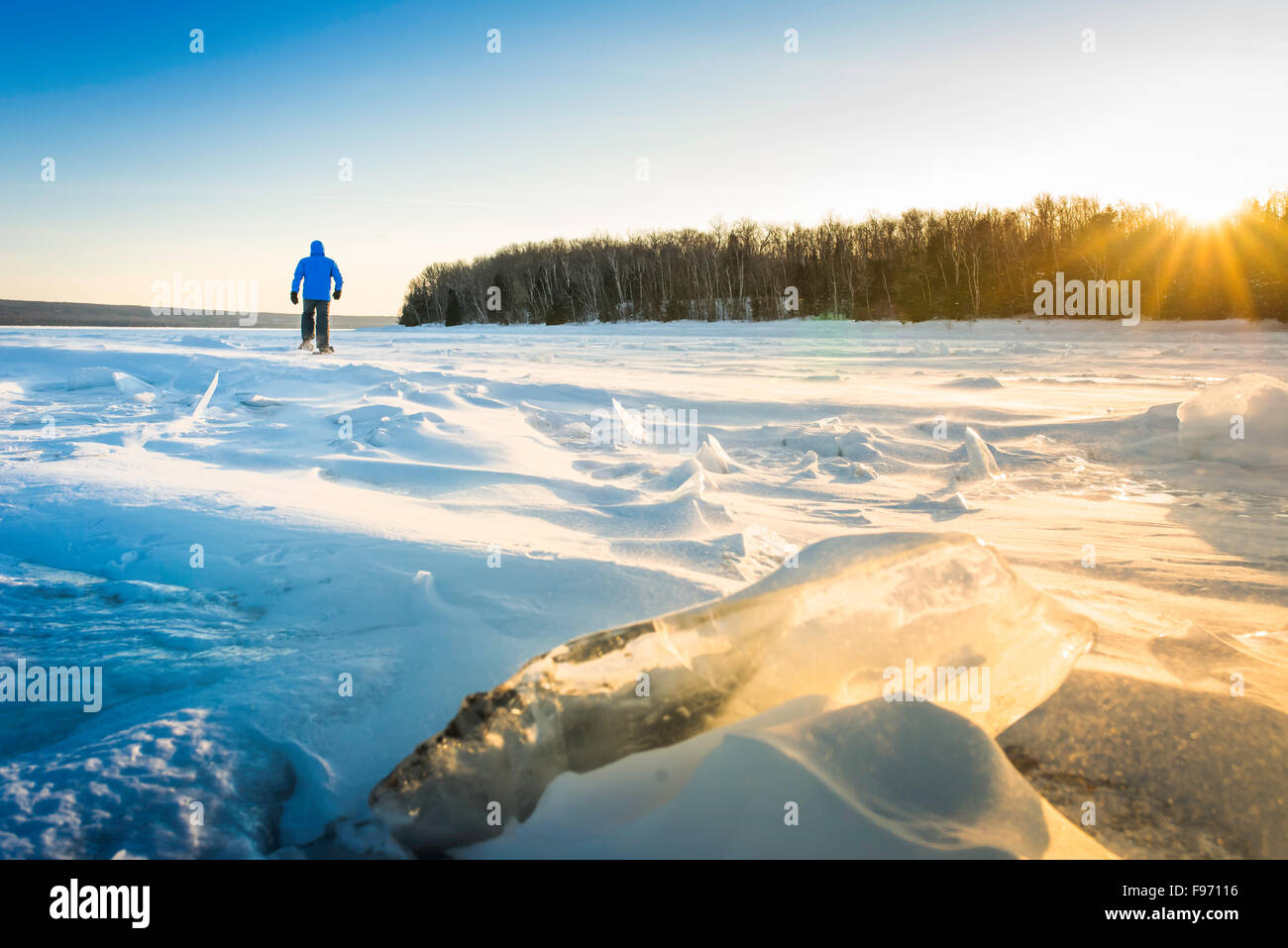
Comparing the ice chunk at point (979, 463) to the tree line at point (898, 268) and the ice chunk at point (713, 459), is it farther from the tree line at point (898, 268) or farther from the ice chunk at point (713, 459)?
the tree line at point (898, 268)

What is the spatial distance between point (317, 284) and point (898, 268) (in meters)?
24.5

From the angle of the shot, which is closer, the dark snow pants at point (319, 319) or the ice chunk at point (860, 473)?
the ice chunk at point (860, 473)

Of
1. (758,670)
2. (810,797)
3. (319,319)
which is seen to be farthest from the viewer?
(319,319)

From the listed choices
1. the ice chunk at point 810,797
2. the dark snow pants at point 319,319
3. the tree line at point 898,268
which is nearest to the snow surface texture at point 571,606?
the ice chunk at point 810,797

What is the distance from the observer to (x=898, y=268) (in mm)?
27797

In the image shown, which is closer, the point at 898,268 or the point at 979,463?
the point at 979,463

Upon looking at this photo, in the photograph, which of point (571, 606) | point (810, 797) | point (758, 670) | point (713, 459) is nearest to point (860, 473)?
point (713, 459)

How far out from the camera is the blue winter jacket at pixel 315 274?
28.8ft

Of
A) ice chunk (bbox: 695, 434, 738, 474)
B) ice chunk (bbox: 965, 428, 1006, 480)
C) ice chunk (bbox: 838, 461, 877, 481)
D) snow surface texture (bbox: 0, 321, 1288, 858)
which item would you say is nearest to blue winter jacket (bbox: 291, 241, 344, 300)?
snow surface texture (bbox: 0, 321, 1288, 858)

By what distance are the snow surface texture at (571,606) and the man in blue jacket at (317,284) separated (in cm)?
448

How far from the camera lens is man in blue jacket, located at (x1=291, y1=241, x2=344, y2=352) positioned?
8781 mm

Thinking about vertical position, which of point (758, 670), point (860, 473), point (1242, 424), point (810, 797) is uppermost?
point (1242, 424)

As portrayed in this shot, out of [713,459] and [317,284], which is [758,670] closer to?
[713,459]

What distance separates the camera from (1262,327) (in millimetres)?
17344
